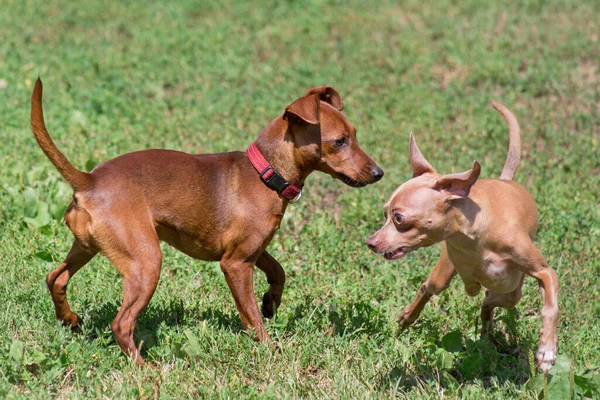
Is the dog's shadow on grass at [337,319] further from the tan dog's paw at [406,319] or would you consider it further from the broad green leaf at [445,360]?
the broad green leaf at [445,360]

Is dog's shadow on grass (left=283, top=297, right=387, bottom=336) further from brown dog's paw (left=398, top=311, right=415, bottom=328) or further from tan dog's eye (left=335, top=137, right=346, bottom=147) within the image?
tan dog's eye (left=335, top=137, right=346, bottom=147)

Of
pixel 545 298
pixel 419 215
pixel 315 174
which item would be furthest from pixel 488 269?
pixel 315 174

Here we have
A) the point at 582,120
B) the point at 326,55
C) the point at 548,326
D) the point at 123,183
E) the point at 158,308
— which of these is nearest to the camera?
the point at 548,326

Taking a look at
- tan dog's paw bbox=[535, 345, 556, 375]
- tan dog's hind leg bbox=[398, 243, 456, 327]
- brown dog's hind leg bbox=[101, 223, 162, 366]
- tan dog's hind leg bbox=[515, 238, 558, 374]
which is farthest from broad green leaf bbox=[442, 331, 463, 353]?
brown dog's hind leg bbox=[101, 223, 162, 366]

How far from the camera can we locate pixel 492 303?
589 cm

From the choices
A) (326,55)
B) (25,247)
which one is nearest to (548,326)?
(25,247)

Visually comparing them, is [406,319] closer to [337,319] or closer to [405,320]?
[405,320]

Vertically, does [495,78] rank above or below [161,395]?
below

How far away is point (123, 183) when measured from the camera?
205 inches

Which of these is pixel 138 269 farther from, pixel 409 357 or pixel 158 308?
pixel 409 357

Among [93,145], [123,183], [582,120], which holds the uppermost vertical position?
[123,183]

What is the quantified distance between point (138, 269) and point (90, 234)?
36 centimetres

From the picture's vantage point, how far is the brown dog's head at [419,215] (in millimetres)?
5062

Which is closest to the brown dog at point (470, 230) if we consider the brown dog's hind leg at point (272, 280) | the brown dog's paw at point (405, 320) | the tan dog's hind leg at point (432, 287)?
the tan dog's hind leg at point (432, 287)
